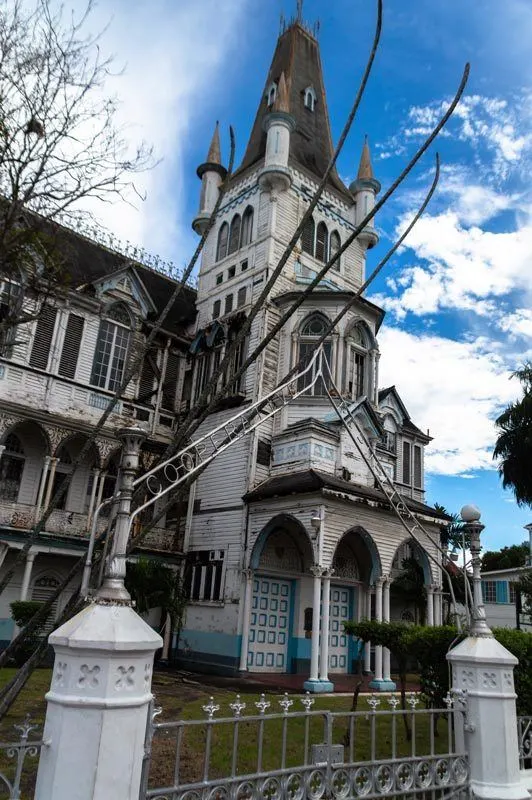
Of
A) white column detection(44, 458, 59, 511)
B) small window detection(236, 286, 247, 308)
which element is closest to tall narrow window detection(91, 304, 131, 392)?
white column detection(44, 458, 59, 511)

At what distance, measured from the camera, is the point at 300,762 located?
26.0 ft

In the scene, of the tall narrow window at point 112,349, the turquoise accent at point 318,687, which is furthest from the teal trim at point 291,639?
the tall narrow window at point 112,349

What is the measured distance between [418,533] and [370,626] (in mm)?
10699

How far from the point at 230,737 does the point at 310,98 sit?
2924cm

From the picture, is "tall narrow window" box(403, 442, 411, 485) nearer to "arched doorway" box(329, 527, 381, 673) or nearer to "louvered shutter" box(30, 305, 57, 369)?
"arched doorway" box(329, 527, 381, 673)

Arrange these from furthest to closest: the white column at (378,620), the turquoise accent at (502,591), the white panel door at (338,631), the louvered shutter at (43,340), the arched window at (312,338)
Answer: the turquoise accent at (502,591)
the arched window at (312,338)
the white panel door at (338,631)
the louvered shutter at (43,340)
the white column at (378,620)

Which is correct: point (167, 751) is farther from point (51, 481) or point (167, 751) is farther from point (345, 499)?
point (51, 481)

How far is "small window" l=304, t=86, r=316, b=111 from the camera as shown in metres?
29.8

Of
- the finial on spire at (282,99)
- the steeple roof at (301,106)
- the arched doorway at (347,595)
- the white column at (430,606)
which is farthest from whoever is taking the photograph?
the steeple roof at (301,106)

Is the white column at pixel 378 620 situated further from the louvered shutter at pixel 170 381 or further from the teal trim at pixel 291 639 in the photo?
the louvered shutter at pixel 170 381

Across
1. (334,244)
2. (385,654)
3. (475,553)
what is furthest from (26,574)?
(334,244)

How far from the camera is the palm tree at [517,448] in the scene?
35.7 metres

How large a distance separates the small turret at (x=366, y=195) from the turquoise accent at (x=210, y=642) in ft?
59.9

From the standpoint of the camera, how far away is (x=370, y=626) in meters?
10.9
